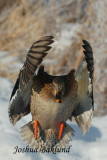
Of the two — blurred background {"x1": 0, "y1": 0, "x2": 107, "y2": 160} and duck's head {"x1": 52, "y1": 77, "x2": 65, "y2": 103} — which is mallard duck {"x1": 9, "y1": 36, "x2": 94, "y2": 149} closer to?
duck's head {"x1": 52, "y1": 77, "x2": 65, "y2": 103}

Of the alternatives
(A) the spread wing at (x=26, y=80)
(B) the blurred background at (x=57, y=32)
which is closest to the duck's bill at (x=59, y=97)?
(A) the spread wing at (x=26, y=80)

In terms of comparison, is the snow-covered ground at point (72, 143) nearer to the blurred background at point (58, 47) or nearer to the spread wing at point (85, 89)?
the blurred background at point (58, 47)

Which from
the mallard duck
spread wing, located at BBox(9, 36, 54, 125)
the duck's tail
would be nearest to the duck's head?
the mallard duck

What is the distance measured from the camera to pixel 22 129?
3.12m

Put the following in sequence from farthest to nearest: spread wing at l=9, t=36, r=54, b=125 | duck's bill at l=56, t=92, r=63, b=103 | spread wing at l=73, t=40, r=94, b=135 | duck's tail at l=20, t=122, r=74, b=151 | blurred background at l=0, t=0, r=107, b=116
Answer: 1. blurred background at l=0, t=0, r=107, b=116
2. duck's tail at l=20, t=122, r=74, b=151
3. duck's bill at l=56, t=92, r=63, b=103
4. spread wing at l=73, t=40, r=94, b=135
5. spread wing at l=9, t=36, r=54, b=125

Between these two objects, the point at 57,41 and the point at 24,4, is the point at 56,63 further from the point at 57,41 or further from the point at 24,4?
the point at 24,4

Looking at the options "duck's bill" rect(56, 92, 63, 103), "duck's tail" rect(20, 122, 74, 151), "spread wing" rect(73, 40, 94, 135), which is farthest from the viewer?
"duck's tail" rect(20, 122, 74, 151)

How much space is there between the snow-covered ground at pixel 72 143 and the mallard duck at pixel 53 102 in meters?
0.12

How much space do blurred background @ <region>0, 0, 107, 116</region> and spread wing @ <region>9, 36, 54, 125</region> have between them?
220 cm

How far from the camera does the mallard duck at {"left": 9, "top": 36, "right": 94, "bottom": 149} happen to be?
2764 mm

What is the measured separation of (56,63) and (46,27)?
85 centimetres

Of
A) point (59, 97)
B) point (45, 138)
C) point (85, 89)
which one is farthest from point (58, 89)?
point (45, 138)

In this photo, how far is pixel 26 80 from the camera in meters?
2.48

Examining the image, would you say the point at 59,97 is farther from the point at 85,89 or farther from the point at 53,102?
the point at 85,89
